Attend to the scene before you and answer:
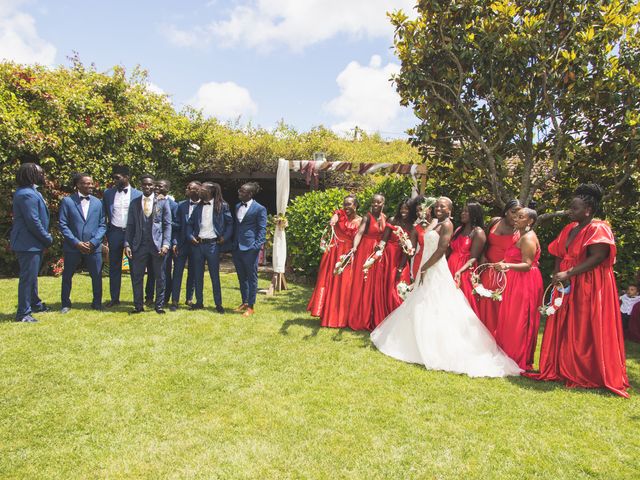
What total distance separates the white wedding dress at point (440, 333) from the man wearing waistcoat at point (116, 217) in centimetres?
466

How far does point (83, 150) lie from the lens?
11.7 meters

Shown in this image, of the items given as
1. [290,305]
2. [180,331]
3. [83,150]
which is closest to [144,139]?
[83,150]

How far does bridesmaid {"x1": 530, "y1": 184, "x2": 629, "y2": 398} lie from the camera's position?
4980 mm

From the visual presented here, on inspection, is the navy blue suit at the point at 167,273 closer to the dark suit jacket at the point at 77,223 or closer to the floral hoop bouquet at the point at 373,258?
the dark suit jacket at the point at 77,223

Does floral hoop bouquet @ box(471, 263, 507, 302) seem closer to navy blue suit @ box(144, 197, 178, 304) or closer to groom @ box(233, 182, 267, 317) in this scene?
groom @ box(233, 182, 267, 317)

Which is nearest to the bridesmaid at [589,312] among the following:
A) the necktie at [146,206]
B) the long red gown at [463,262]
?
the long red gown at [463,262]

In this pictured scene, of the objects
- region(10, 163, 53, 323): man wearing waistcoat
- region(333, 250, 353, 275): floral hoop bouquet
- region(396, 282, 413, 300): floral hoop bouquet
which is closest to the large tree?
region(333, 250, 353, 275): floral hoop bouquet

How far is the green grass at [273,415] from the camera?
3389mm

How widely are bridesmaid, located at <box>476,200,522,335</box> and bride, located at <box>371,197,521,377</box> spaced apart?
0.52m

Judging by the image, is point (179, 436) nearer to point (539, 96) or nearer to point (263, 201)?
point (539, 96)

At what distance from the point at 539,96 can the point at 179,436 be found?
8274 mm

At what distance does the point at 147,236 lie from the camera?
734 centimetres

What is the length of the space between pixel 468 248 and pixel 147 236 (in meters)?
4.92

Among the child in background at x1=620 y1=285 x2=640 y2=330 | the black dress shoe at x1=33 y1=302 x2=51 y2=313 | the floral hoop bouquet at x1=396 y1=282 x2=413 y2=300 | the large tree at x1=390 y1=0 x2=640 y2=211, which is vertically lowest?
the black dress shoe at x1=33 y1=302 x2=51 y2=313
